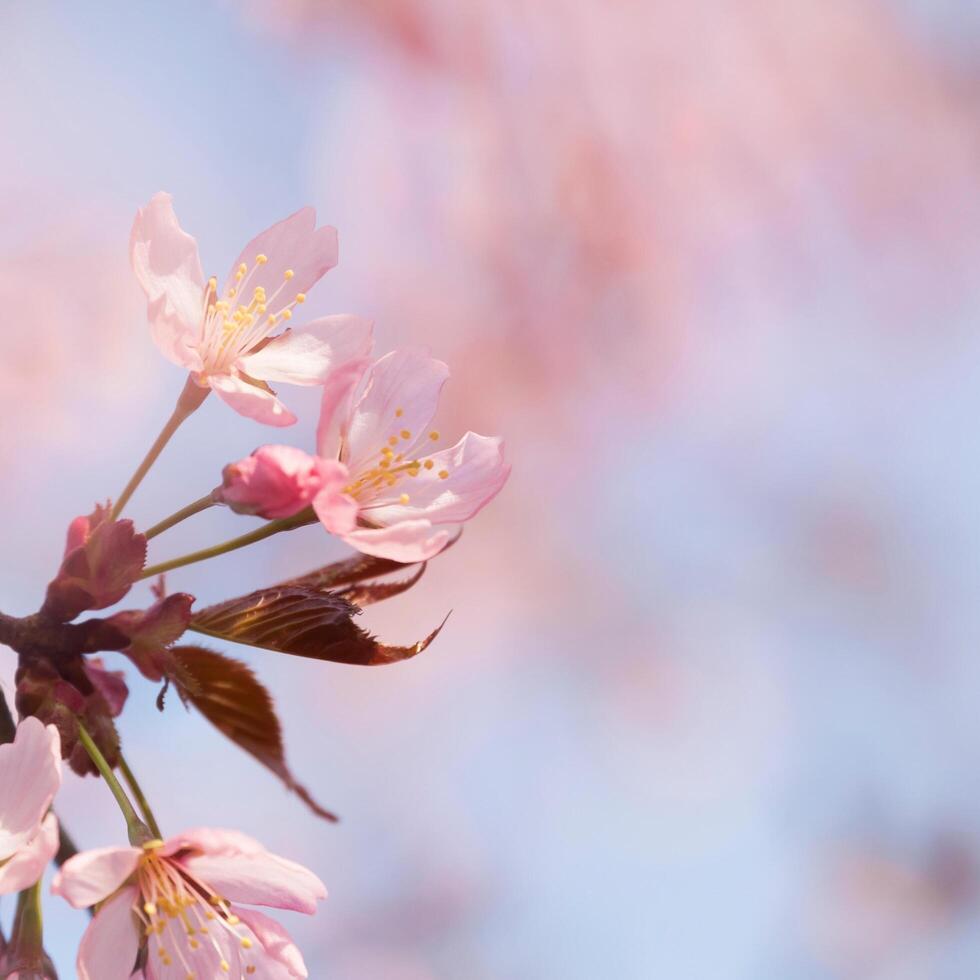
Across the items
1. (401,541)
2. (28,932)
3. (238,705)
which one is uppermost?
(401,541)

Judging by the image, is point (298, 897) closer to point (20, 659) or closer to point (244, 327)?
point (20, 659)

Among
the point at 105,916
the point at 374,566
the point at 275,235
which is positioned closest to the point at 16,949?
the point at 105,916

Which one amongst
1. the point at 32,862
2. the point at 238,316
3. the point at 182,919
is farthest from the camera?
the point at 238,316

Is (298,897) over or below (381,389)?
below

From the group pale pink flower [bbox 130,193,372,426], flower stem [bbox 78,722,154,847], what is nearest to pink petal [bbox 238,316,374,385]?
pale pink flower [bbox 130,193,372,426]

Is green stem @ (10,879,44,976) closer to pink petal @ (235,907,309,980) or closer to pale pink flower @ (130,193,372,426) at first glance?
pink petal @ (235,907,309,980)

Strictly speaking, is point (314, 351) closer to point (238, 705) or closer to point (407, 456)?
point (407, 456)

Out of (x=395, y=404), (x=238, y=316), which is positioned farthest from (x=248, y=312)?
(x=395, y=404)

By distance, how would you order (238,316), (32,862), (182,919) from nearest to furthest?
(32,862) → (182,919) → (238,316)
